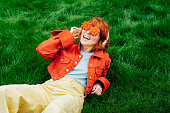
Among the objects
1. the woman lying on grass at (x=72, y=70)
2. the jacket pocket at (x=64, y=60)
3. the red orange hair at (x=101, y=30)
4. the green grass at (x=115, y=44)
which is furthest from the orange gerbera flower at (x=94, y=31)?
the green grass at (x=115, y=44)

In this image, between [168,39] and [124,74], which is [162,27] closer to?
[168,39]

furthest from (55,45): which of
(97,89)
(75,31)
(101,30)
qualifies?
(97,89)

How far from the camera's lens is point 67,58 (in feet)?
7.50

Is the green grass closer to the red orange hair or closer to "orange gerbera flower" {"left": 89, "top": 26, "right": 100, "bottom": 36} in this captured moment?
the red orange hair

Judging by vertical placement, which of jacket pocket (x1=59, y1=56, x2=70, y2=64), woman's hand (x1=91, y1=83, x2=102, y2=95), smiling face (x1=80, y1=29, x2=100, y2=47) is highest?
smiling face (x1=80, y1=29, x2=100, y2=47)

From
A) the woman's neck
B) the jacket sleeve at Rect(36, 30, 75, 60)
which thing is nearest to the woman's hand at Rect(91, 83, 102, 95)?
the woman's neck

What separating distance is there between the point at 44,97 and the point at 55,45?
689 mm

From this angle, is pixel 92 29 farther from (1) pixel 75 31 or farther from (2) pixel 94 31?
(1) pixel 75 31

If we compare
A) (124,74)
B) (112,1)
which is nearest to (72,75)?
(124,74)

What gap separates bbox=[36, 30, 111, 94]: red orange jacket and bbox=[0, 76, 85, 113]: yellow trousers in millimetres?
139

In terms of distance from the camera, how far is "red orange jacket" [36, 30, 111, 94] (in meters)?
2.21

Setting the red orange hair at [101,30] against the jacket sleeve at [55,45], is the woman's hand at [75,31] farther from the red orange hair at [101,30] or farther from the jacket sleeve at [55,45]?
the red orange hair at [101,30]

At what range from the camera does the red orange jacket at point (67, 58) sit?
7.25ft

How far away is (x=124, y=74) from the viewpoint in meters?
2.59
